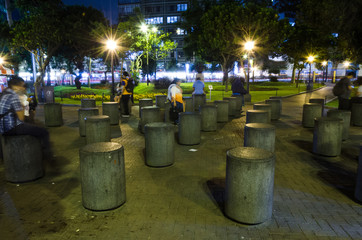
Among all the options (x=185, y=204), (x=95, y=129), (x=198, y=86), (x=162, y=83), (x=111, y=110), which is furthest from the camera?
(x=162, y=83)

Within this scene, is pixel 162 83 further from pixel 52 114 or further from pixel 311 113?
pixel 311 113

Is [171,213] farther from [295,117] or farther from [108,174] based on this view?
[295,117]

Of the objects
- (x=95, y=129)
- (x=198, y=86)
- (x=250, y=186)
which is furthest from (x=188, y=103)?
(x=250, y=186)

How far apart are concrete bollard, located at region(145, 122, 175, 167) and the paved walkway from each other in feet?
0.75

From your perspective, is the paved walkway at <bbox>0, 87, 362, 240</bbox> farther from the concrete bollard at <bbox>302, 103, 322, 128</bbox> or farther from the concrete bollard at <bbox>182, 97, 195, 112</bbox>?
the concrete bollard at <bbox>182, 97, 195, 112</bbox>

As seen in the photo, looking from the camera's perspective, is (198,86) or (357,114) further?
(198,86)

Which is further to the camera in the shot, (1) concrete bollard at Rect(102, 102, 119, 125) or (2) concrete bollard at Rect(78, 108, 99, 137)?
(1) concrete bollard at Rect(102, 102, 119, 125)

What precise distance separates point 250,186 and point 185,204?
4.19 ft

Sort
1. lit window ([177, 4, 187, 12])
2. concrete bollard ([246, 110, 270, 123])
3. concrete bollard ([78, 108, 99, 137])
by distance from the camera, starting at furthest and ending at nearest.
Answer: lit window ([177, 4, 187, 12]) < concrete bollard ([78, 108, 99, 137]) < concrete bollard ([246, 110, 270, 123])

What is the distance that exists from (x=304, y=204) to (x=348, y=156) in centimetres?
360

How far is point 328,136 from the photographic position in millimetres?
7469

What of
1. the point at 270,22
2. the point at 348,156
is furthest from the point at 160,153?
the point at 270,22

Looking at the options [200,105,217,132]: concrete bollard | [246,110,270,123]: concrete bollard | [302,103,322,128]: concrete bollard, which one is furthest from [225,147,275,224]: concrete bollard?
[302,103,322,128]: concrete bollard

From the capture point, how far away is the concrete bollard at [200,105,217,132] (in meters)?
10.5
